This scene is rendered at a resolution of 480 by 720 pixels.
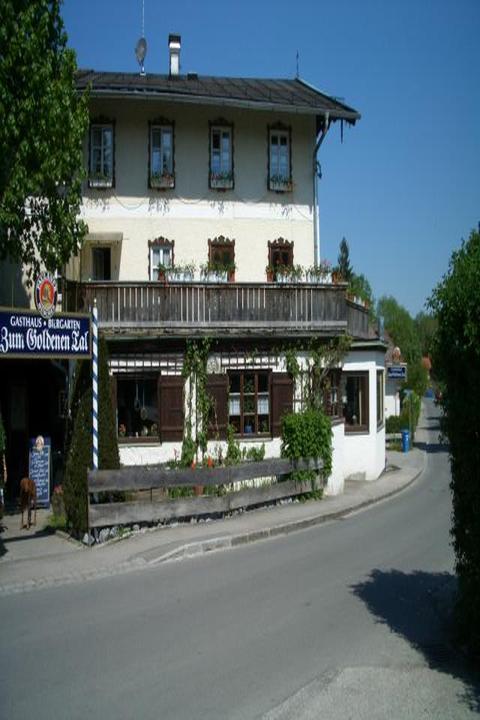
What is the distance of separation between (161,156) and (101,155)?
68.0 inches

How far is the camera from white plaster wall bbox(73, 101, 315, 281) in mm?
22578

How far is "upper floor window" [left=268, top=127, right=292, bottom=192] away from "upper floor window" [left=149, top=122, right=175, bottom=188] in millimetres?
3033

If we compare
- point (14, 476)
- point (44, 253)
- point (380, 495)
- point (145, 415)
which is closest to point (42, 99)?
point (44, 253)

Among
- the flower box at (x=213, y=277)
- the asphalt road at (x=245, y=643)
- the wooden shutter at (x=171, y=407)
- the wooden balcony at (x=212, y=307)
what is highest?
the flower box at (x=213, y=277)

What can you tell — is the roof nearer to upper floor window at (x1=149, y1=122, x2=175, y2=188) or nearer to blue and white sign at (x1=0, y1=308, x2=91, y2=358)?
upper floor window at (x1=149, y1=122, x2=175, y2=188)

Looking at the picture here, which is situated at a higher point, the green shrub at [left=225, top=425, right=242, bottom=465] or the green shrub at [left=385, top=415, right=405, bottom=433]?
the green shrub at [left=225, top=425, right=242, bottom=465]

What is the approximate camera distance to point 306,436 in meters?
18.7

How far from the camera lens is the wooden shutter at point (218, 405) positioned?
19.3 metres

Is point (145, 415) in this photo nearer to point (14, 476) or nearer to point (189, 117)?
point (14, 476)

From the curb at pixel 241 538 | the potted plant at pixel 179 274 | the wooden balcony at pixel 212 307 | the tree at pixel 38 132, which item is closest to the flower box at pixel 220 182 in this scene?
the potted plant at pixel 179 274

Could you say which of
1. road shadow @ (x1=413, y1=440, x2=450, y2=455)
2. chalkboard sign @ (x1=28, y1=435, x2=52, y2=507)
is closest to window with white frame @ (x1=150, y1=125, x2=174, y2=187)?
chalkboard sign @ (x1=28, y1=435, x2=52, y2=507)

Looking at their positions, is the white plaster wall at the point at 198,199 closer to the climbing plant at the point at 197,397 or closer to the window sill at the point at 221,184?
the window sill at the point at 221,184

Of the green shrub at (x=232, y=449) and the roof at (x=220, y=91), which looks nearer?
the green shrub at (x=232, y=449)

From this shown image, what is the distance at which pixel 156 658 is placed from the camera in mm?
7523
